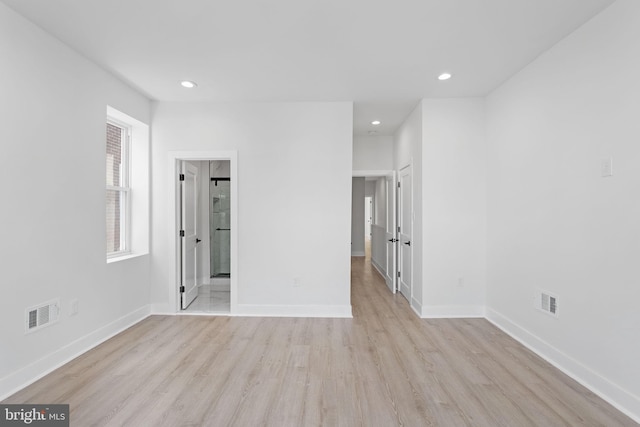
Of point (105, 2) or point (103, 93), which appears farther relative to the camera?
point (103, 93)

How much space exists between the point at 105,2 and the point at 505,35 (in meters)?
3.05

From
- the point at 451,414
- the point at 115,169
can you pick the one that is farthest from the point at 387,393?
the point at 115,169

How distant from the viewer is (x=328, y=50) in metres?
2.74

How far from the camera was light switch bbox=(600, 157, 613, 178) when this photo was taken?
2.17 m

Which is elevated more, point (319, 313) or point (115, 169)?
point (115, 169)

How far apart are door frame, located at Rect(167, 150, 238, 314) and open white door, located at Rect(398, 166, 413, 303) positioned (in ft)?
8.00

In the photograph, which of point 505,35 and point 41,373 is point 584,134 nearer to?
point 505,35

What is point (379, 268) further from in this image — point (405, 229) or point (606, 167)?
point (606, 167)

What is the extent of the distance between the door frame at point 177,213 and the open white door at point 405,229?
244 cm

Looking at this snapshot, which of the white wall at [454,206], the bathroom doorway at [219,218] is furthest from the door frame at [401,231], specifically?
the bathroom doorway at [219,218]

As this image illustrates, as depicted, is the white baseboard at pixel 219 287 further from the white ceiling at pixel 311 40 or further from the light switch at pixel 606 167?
the light switch at pixel 606 167

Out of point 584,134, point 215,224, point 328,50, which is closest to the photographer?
point 584,134

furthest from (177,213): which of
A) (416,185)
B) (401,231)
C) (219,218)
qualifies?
(401,231)

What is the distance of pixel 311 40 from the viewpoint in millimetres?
2580
